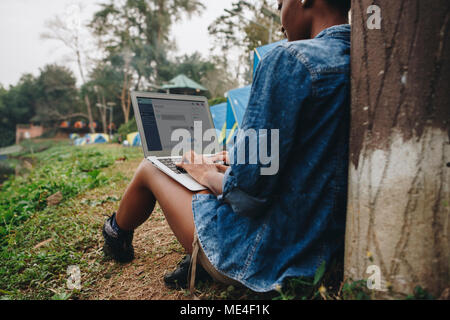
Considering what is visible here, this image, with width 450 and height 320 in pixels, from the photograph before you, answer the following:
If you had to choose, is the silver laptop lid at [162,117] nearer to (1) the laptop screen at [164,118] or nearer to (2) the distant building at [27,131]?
(1) the laptop screen at [164,118]

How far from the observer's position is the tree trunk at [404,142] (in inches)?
29.8

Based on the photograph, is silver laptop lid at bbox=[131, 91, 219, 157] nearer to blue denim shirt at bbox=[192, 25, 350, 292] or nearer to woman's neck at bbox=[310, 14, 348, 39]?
blue denim shirt at bbox=[192, 25, 350, 292]

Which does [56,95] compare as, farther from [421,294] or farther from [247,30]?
[421,294]

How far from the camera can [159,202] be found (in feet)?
4.32

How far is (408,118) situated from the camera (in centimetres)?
78

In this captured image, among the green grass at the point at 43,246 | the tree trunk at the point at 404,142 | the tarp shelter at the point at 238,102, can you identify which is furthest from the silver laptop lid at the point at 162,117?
the tarp shelter at the point at 238,102

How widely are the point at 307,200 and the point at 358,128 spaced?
28cm

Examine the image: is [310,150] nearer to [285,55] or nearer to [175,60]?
[285,55]

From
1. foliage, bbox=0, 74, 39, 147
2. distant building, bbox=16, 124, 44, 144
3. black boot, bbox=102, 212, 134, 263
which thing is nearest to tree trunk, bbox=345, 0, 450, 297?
black boot, bbox=102, 212, 134, 263

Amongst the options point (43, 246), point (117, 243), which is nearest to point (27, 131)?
point (43, 246)

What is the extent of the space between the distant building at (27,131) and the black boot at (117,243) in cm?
3759

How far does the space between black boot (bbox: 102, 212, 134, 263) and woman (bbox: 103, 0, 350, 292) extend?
0.69 meters

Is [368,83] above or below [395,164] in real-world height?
above
